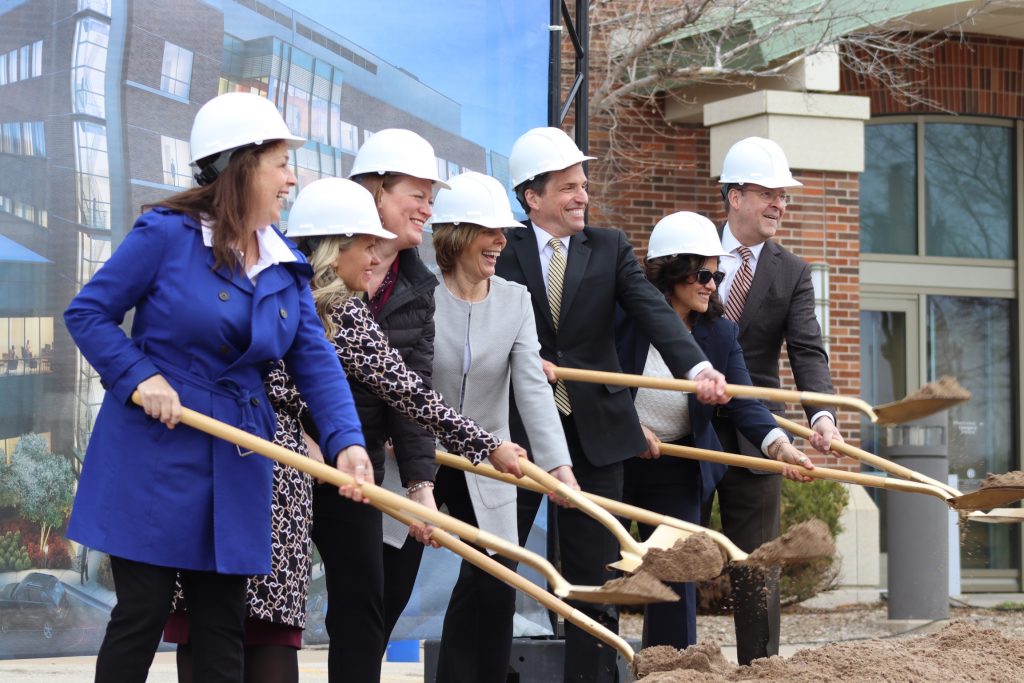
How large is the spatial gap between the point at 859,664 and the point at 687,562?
3.54 feet

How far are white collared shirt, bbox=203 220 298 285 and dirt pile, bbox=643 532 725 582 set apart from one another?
1.28 m

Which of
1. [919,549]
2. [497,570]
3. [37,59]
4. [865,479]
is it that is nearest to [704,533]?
[497,570]

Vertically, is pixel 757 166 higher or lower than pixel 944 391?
higher

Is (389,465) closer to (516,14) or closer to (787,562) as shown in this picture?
(787,562)

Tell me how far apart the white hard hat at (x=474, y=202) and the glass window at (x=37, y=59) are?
1.62m

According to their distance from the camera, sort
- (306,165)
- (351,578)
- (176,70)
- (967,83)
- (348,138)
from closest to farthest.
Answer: (351,578), (176,70), (306,165), (348,138), (967,83)

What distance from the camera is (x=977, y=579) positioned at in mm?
12164

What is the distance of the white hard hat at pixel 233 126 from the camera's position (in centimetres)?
371

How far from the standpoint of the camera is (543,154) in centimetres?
557

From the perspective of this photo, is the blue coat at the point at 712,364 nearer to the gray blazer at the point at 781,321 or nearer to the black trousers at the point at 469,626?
the gray blazer at the point at 781,321

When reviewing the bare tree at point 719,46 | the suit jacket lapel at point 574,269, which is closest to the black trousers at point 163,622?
the suit jacket lapel at point 574,269

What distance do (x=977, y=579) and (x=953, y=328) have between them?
2043mm

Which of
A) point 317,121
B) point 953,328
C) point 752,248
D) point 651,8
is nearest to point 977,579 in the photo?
point 953,328

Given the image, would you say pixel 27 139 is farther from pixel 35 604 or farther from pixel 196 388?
pixel 196 388
